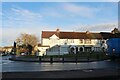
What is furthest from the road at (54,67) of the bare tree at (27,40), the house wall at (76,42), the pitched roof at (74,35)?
the bare tree at (27,40)

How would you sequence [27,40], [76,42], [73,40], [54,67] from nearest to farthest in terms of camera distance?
1. [54,67]
2. [73,40]
3. [76,42]
4. [27,40]

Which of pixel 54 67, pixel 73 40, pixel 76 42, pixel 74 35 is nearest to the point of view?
pixel 54 67

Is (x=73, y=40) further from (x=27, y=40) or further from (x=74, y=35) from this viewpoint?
(x=27, y=40)

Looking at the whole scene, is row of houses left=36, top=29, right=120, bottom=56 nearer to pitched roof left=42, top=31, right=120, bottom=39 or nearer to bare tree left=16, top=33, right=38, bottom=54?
pitched roof left=42, top=31, right=120, bottom=39

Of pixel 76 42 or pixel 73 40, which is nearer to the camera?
pixel 73 40

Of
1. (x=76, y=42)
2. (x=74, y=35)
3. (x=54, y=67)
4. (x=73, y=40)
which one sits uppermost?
(x=74, y=35)

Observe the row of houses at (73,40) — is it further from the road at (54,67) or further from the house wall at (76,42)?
the road at (54,67)

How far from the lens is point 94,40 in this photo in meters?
100

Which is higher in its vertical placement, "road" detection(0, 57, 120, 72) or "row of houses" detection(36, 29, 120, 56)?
"row of houses" detection(36, 29, 120, 56)

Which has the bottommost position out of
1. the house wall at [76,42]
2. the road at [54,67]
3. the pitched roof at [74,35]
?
the road at [54,67]

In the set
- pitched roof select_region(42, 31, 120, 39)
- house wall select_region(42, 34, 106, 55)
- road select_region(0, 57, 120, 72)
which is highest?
pitched roof select_region(42, 31, 120, 39)

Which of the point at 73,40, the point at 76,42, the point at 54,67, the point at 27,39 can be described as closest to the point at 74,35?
the point at 73,40

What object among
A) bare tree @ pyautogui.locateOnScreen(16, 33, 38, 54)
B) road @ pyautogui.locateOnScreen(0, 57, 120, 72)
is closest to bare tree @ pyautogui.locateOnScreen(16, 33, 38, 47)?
bare tree @ pyautogui.locateOnScreen(16, 33, 38, 54)

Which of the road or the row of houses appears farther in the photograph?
the row of houses
